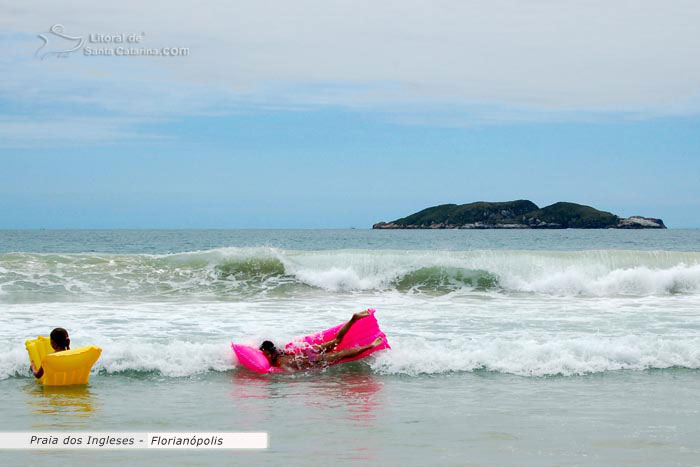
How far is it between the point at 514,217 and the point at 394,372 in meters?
97.0

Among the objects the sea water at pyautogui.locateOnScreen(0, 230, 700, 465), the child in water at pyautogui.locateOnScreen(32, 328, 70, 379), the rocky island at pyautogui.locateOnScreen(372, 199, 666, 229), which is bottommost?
the sea water at pyautogui.locateOnScreen(0, 230, 700, 465)

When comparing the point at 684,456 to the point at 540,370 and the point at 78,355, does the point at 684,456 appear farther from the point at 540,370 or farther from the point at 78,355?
the point at 78,355

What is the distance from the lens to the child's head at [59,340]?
310 inches

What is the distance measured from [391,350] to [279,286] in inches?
336

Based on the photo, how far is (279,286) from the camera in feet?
56.1

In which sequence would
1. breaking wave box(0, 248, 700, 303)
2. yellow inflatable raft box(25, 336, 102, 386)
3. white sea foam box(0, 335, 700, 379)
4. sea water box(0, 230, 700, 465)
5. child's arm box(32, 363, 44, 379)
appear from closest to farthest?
sea water box(0, 230, 700, 465)
yellow inflatable raft box(25, 336, 102, 386)
child's arm box(32, 363, 44, 379)
white sea foam box(0, 335, 700, 379)
breaking wave box(0, 248, 700, 303)

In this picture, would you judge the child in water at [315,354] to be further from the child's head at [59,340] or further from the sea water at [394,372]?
the child's head at [59,340]

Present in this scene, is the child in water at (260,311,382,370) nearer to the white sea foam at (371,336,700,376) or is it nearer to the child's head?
the white sea foam at (371,336,700,376)

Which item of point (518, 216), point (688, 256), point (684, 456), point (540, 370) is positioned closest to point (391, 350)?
point (540, 370)

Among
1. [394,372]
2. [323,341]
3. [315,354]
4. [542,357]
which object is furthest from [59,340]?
[542,357]

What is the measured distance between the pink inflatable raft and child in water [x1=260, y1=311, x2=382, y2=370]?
5 centimetres

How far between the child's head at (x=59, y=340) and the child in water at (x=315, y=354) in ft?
7.09

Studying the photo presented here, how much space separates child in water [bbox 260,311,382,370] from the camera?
28.1 ft

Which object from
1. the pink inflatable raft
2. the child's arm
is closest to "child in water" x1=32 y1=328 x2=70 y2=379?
the child's arm
